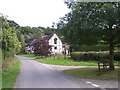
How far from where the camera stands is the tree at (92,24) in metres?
21.5

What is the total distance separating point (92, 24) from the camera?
2241 centimetres

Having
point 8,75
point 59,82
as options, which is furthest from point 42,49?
point 59,82

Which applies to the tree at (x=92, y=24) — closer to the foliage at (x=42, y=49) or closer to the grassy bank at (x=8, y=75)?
the grassy bank at (x=8, y=75)

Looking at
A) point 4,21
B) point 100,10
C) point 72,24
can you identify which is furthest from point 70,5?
point 4,21

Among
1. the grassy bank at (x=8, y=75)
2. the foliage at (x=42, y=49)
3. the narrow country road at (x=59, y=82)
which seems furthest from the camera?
the foliage at (x=42, y=49)

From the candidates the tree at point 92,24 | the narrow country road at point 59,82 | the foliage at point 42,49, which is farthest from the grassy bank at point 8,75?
the foliage at point 42,49

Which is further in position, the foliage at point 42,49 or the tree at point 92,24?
the foliage at point 42,49

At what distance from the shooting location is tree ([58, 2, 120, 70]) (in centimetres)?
2148

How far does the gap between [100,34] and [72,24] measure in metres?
2.32

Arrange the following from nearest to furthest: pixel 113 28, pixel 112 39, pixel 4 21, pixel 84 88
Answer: pixel 84 88
pixel 113 28
pixel 112 39
pixel 4 21

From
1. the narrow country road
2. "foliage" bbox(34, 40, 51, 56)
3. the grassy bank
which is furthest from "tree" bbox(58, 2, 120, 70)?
"foliage" bbox(34, 40, 51, 56)

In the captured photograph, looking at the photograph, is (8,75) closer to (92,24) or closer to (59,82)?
(59,82)

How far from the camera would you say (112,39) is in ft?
82.6

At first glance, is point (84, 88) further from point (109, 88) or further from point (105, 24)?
point (105, 24)
